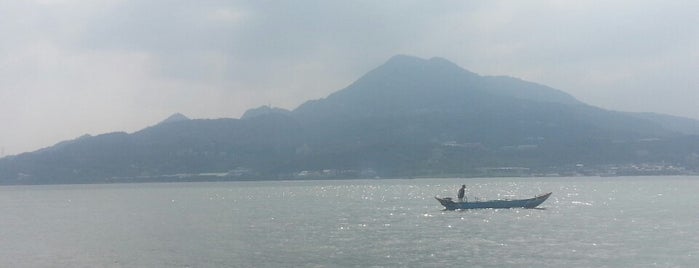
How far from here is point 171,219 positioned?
95.4 meters

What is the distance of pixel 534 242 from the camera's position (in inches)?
2283

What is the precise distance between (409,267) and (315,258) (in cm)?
736

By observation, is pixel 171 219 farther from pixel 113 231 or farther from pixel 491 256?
pixel 491 256

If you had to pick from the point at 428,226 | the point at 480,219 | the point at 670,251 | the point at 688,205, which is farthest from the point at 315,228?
the point at 688,205

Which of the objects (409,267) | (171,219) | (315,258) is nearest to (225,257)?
(315,258)

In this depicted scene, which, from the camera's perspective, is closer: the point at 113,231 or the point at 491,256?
the point at 491,256

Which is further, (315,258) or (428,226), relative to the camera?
(428,226)

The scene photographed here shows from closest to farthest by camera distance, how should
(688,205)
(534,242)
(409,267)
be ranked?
(409,267) < (534,242) < (688,205)

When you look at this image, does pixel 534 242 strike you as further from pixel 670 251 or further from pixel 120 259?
pixel 120 259

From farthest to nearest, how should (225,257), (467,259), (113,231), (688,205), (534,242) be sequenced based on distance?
1. (688,205)
2. (113,231)
3. (534,242)
4. (225,257)
5. (467,259)

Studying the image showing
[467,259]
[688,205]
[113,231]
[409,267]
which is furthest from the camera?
[688,205]

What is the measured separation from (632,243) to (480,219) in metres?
28.2

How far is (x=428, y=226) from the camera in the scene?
74125mm

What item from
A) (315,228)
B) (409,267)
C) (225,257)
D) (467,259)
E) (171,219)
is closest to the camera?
(409,267)
